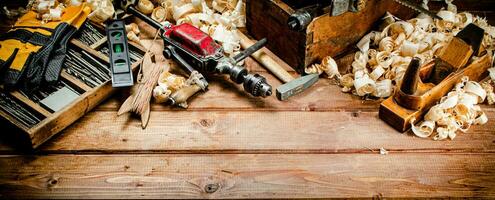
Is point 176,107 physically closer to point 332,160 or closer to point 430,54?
point 332,160

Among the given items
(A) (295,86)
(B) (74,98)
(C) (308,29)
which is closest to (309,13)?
(C) (308,29)

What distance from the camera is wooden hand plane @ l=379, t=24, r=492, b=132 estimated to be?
1387 millimetres

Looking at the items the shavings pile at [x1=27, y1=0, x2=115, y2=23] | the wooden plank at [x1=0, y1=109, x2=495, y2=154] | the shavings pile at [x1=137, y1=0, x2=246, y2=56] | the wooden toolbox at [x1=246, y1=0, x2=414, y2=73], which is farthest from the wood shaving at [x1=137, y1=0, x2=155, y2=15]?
the wooden plank at [x1=0, y1=109, x2=495, y2=154]

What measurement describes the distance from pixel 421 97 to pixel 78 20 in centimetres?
116

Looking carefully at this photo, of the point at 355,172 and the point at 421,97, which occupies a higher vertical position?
the point at 421,97

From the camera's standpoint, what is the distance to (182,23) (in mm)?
1696

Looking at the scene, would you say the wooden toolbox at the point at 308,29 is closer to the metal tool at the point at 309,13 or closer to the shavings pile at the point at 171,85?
the metal tool at the point at 309,13

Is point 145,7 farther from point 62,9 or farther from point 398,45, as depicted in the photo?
point 398,45

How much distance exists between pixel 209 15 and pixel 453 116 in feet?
2.92

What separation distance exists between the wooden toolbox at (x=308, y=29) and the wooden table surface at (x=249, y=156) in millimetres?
175

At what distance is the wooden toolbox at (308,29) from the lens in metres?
1.54

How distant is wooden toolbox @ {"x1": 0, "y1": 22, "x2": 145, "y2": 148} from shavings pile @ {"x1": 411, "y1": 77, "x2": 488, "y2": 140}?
91 centimetres

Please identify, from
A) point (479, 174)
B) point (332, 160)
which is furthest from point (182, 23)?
point (479, 174)

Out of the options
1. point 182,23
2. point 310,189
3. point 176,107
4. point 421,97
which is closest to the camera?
point 310,189
